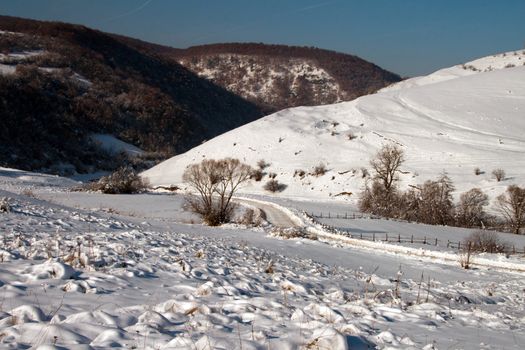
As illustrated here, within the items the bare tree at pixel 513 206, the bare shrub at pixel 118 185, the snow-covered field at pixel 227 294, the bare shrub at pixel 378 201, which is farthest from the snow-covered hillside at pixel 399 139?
the snow-covered field at pixel 227 294

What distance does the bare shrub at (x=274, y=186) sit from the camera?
53.2 meters

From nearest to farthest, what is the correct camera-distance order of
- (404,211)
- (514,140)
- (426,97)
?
(404,211) < (514,140) < (426,97)

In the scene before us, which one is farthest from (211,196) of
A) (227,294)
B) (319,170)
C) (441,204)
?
(227,294)

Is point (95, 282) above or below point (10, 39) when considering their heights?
below

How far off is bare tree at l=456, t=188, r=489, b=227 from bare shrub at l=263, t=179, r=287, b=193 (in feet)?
66.2

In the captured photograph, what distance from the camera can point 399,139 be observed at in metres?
57.1

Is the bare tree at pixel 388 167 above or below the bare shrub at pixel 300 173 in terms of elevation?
above

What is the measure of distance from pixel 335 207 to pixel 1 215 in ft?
111

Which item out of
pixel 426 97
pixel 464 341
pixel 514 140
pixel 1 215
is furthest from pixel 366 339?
pixel 426 97

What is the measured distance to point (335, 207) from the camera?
42.3 m

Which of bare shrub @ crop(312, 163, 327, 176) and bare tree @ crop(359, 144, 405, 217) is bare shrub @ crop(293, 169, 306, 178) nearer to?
bare shrub @ crop(312, 163, 327, 176)

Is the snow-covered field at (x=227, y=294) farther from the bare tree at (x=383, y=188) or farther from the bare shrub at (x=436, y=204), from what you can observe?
the bare shrub at (x=436, y=204)

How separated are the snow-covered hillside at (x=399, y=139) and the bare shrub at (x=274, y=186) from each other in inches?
27.7

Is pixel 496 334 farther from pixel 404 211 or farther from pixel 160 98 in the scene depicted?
pixel 160 98
